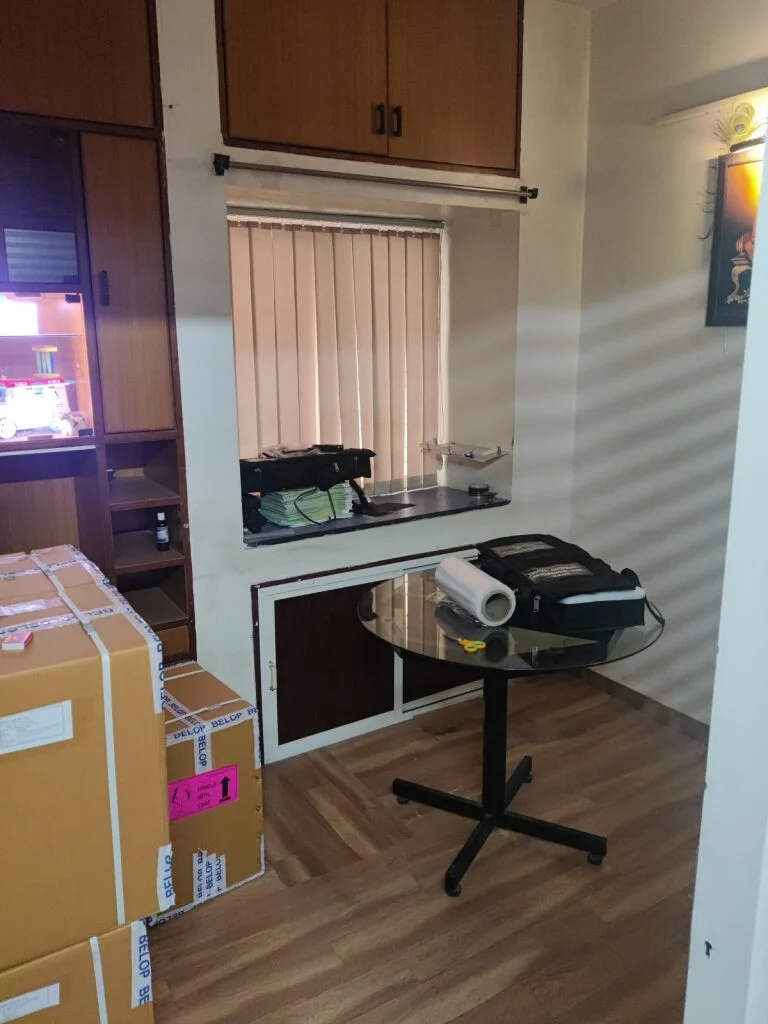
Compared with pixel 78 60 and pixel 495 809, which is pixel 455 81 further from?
pixel 495 809

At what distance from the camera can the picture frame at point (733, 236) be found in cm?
248

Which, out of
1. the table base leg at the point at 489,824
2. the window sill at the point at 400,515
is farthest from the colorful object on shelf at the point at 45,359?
the table base leg at the point at 489,824

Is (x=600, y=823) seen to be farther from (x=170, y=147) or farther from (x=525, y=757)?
(x=170, y=147)

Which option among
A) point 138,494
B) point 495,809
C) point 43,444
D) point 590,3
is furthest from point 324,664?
point 590,3

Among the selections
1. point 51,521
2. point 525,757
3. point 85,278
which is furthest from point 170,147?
point 525,757

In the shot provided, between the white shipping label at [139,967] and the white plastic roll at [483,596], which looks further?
the white plastic roll at [483,596]

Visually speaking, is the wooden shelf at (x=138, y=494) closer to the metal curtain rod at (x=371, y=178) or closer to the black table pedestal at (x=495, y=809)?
the metal curtain rod at (x=371, y=178)

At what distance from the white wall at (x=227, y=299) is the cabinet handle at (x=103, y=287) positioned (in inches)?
8.4

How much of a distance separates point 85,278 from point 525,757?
2.06m

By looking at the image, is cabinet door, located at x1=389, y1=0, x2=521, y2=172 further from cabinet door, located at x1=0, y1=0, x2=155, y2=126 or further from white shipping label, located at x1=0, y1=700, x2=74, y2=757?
white shipping label, located at x1=0, y1=700, x2=74, y2=757

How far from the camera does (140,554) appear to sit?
97.1 inches

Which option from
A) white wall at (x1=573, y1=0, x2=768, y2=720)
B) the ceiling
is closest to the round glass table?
white wall at (x1=573, y1=0, x2=768, y2=720)

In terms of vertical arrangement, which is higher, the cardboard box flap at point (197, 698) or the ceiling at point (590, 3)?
the ceiling at point (590, 3)

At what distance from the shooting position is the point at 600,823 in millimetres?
2402
